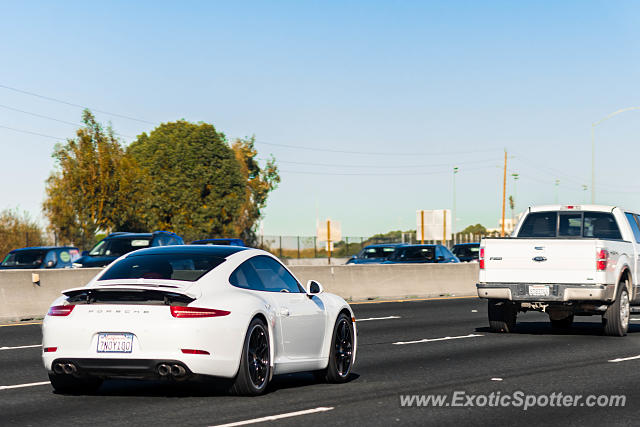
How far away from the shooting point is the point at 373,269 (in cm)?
2927

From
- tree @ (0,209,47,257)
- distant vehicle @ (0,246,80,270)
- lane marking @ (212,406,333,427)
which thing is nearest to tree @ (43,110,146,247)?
tree @ (0,209,47,257)

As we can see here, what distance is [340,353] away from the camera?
10.8m

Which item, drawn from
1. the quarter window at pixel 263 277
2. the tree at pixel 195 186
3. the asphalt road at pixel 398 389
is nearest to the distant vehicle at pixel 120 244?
the asphalt road at pixel 398 389

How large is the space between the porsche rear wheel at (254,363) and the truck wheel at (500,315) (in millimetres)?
8574

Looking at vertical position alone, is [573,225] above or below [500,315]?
above

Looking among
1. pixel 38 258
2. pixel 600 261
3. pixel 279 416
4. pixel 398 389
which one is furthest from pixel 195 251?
pixel 38 258

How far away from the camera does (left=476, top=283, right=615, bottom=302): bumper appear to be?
1608 cm

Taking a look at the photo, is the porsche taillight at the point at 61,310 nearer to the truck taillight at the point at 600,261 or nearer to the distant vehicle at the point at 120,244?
the truck taillight at the point at 600,261

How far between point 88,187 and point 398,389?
162ft

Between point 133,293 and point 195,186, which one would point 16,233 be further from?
point 133,293

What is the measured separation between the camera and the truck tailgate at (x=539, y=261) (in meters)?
16.2

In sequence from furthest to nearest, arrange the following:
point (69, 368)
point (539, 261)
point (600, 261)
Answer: point (539, 261) → point (600, 261) → point (69, 368)

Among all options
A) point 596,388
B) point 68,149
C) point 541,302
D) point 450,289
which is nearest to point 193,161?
point 68,149

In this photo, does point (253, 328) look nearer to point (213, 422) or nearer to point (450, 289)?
point (213, 422)
